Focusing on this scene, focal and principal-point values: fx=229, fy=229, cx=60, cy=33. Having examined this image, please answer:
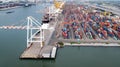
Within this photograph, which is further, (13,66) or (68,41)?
(68,41)

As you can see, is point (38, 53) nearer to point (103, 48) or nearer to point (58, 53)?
point (58, 53)

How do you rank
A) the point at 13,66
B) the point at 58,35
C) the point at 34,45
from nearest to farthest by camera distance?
1. the point at 13,66
2. the point at 34,45
3. the point at 58,35

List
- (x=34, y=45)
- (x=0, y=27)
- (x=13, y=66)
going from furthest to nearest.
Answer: (x=0, y=27), (x=34, y=45), (x=13, y=66)

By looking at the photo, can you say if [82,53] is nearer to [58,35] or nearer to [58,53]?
[58,53]

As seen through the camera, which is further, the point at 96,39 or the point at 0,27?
the point at 0,27

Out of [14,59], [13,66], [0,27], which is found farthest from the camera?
[0,27]

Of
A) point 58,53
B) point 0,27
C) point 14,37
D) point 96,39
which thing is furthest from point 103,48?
point 0,27

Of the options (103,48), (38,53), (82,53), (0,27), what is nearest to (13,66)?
(38,53)

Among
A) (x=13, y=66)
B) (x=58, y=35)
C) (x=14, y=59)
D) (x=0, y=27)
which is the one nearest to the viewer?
(x=13, y=66)
